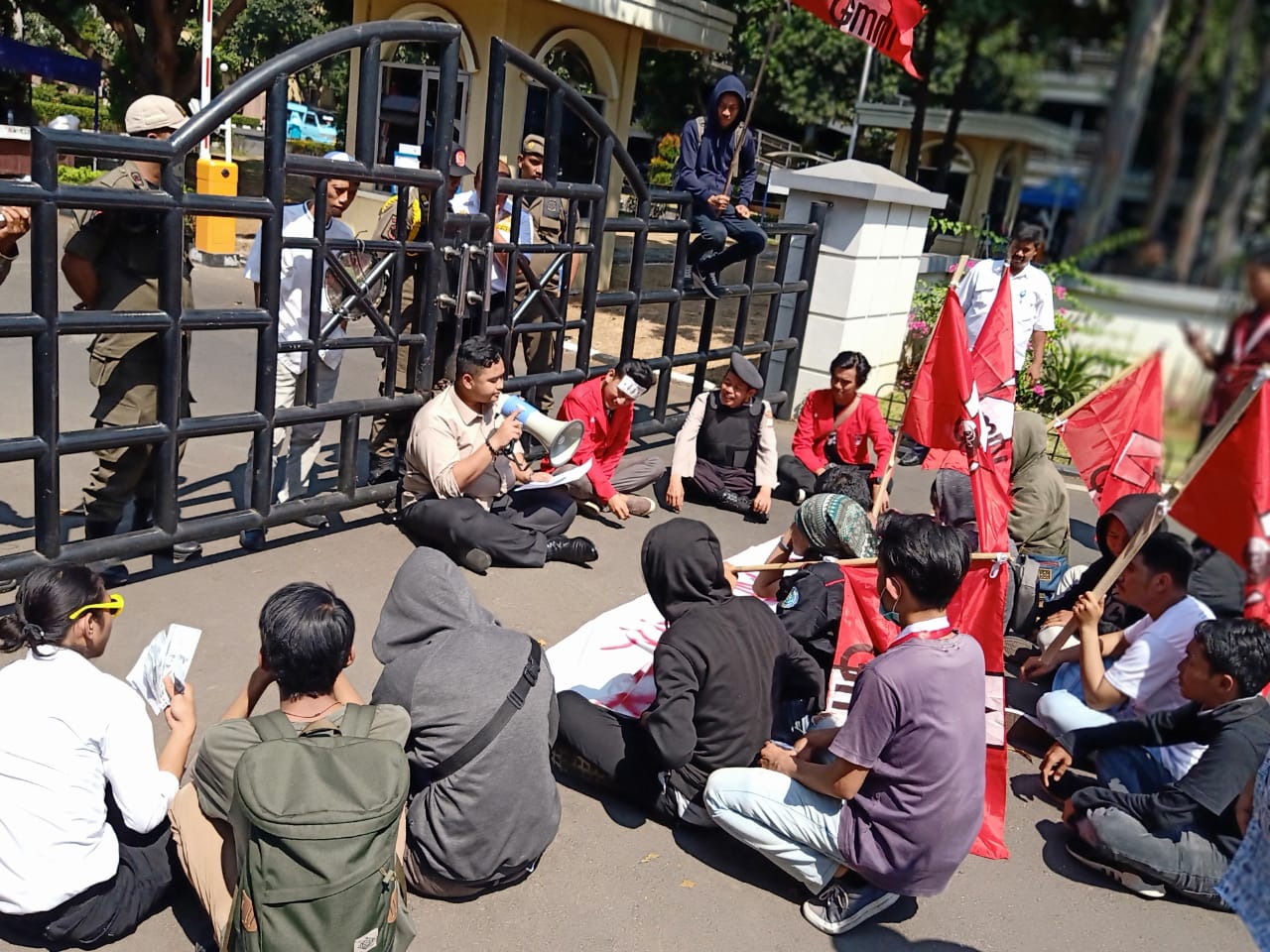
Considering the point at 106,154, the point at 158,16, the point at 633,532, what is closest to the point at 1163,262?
the point at 106,154

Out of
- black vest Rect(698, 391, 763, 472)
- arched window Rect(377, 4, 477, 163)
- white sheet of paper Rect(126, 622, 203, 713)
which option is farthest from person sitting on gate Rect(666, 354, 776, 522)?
arched window Rect(377, 4, 477, 163)

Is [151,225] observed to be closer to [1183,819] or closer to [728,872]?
[728,872]

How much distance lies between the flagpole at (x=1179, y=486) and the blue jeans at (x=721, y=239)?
12.0ft

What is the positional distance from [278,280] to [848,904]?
3332 mm

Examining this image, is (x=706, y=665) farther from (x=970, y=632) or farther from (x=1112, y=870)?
(x=1112, y=870)

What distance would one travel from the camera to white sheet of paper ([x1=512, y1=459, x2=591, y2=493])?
18.2 feet

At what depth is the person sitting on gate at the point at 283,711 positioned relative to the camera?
2576mm

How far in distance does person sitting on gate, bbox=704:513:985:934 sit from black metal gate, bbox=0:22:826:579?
2841 mm

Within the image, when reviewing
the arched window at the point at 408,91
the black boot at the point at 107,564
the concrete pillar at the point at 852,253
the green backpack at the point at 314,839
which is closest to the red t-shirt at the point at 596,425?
the black boot at the point at 107,564

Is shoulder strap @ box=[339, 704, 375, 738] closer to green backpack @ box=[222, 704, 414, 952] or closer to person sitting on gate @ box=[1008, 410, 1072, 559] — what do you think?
green backpack @ box=[222, 704, 414, 952]

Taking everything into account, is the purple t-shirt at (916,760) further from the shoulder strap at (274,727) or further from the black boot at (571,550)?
the black boot at (571,550)

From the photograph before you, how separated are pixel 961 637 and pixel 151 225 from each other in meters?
3.63

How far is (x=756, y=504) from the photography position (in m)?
6.45

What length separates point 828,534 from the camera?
14.5 ft
